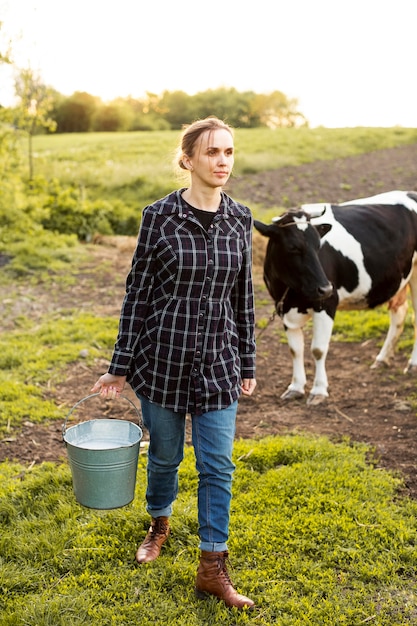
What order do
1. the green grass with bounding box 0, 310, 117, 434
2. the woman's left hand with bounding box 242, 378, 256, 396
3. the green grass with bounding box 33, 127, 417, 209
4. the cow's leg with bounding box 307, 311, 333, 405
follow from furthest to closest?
the green grass with bounding box 33, 127, 417, 209 < the cow's leg with bounding box 307, 311, 333, 405 < the green grass with bounding box 0, 310, 117, 434 < the woman's left hand with bounding box 242, 378, 256, 396

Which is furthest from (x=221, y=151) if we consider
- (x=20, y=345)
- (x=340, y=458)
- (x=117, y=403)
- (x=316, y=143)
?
(x=316, y=143)

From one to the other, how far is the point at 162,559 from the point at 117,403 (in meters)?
2.40

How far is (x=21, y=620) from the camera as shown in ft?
9.91

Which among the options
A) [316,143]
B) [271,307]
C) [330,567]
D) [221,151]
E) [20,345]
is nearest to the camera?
[221,151]

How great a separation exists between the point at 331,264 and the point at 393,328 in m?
1.31

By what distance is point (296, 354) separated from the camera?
614cm

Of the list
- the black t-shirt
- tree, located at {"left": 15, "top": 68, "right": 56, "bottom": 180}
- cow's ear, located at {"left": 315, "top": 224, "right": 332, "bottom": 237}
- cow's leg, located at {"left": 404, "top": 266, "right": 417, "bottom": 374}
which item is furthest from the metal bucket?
tree, located at {"left": 15, "top": 68, "right": 56, "bottom": 180}

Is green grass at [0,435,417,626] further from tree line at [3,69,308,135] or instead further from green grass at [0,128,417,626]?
tree line at [3,69,308,135]

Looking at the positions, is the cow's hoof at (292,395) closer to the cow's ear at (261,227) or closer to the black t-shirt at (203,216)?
the cow's ear at (261,227)

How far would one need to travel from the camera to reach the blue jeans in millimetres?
3025

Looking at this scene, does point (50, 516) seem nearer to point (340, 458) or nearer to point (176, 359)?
point (176, 359)

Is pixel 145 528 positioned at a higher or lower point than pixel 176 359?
lower

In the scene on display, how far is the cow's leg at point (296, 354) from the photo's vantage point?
6.04m

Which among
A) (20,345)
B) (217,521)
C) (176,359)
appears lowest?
(20,345)
